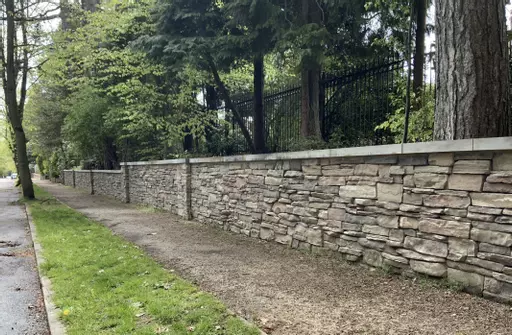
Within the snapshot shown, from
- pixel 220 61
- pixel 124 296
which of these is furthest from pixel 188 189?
pixel 124 296

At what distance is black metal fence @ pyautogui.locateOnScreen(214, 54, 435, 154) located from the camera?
581cm

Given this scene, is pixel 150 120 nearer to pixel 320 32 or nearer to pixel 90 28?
pixel 90 28

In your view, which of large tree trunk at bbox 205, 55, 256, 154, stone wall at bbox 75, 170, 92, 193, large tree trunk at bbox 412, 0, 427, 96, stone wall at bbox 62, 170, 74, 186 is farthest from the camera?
Result: stone wall at bbox 62, 170, 74, 186

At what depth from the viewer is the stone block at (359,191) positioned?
14.0ft

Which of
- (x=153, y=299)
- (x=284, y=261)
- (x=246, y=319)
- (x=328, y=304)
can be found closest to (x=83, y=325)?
(x=153, y=299)

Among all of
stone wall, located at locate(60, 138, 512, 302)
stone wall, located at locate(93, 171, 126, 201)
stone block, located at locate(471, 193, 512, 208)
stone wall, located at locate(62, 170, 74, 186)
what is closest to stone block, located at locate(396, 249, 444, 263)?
stone wall, located at locate(60, 138, 512, 302)

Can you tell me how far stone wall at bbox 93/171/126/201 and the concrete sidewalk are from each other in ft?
24.7

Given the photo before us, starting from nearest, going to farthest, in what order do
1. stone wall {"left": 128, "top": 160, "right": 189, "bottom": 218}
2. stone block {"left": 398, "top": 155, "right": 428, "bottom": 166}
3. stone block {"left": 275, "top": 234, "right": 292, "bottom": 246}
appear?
stone block {"left": 398, "top": 155, "right": 428, "bottom": 166}, stone block {"left": 275, "top": 234, "right": 292, "bottom": 246}, stone wall {"left": 128, "top": 160, "right": 189, "bottom": 218}

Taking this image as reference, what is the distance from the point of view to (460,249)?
11.2 feet

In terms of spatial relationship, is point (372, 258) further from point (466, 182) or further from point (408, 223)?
point (466, 182)

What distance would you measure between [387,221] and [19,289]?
13.9 ft

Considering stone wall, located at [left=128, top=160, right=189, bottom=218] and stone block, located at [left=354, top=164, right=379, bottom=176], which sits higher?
stone block, located at [left=354, top=164, right=379, bottom=176]

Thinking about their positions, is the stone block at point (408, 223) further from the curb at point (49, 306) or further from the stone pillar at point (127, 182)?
the stone pillar at point (127, 182)

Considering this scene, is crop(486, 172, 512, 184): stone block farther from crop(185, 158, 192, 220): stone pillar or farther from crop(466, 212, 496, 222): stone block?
crop(185, 158, 192, 220): stone pillar
